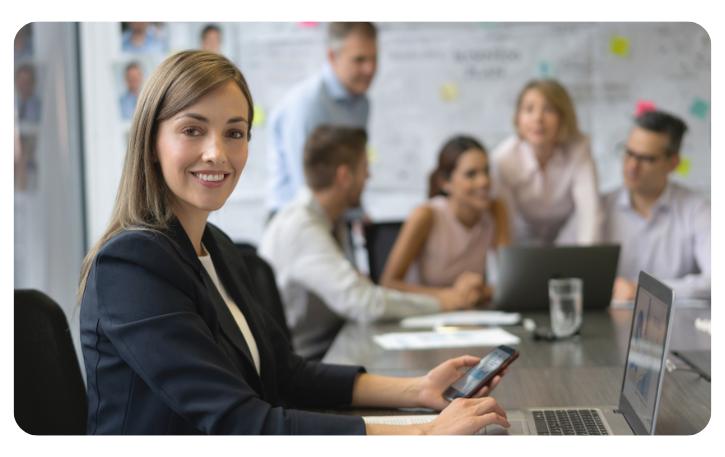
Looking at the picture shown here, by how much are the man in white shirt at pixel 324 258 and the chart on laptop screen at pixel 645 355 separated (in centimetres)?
106

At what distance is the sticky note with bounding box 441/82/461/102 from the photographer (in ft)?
12.9

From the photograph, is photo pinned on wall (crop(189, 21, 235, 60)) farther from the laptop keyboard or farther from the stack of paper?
the laptop keyboard

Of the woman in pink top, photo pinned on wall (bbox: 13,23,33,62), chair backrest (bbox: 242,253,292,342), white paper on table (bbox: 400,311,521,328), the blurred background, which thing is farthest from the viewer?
the blurred background

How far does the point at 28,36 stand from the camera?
2867 mm

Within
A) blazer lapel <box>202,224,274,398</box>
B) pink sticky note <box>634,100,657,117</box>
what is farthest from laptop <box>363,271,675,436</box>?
pink sticky note <box>634,100,657,117</box>

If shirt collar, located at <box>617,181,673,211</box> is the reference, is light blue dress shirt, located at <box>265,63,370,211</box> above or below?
above

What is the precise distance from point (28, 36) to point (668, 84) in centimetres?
381

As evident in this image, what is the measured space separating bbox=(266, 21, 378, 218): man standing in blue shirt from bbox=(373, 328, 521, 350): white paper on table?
1.56m

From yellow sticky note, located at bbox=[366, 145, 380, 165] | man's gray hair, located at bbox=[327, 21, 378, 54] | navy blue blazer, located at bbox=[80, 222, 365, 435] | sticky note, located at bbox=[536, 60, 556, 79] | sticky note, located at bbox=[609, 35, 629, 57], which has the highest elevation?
sticky note, located at bbox=[609, 35, 629, 57]

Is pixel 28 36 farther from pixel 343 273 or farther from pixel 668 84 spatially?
pixel 668 84

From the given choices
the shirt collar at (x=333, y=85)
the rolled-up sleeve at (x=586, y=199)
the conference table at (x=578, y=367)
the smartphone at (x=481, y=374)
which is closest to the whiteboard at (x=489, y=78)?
the shirt collar at (x=333, y=85)

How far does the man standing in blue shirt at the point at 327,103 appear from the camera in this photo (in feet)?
10.5

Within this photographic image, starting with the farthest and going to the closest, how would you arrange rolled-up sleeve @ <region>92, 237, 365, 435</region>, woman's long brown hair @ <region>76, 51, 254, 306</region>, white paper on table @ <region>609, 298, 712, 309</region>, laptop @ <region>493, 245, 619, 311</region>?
white paper on table @ <region>609, 298, 712, 309</region>, laptop @ <region>493, 245, 619, 311</region>, woman's long brown hair @ <region>76, 51, 254, 306</region>, rolled-up sleeve @ <region>92, 237, 365, 435</region>
